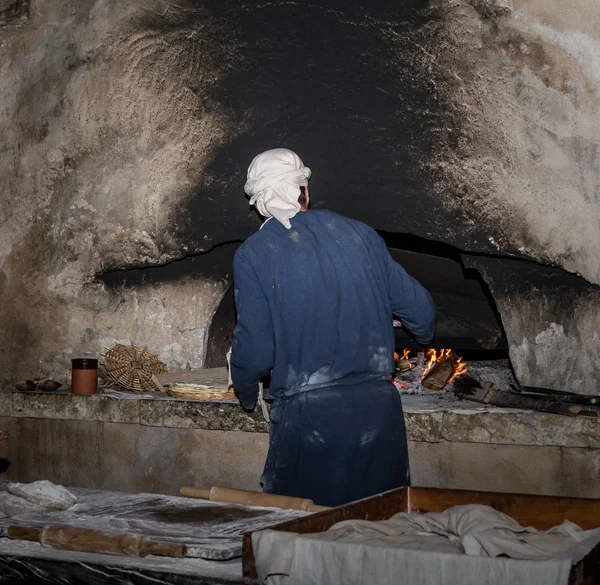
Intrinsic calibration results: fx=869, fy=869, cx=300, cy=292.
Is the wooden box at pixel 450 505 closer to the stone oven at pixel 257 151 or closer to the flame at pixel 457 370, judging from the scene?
the stone oven at pixel 257 151

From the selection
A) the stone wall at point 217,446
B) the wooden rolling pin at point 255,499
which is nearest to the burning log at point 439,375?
the stone wall at point 217,446

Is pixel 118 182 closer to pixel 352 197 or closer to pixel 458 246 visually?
pixel 352 197

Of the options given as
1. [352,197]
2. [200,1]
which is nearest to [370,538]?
[352,197]

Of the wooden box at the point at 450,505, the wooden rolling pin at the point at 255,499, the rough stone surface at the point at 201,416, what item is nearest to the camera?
the wooden box at the point at 450,505

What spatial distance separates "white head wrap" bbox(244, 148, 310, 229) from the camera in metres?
2.92

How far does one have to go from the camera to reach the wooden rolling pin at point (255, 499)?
2.04 metres

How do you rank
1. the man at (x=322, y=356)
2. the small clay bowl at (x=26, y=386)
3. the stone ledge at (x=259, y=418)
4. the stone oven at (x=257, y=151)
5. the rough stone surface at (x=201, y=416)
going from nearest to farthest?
the man at (x=322, y=356), the stone ledge at (x=259, y=418), the stone oven at (x=257, y=151), the rough stone surface at (x=201, y=416), the small clay bowl at (x=26, y=386)

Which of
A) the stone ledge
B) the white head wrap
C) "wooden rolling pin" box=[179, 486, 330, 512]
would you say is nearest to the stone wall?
the stone ledge

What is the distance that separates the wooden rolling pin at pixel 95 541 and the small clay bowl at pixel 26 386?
241 centimetres

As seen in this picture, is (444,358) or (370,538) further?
(444,358)

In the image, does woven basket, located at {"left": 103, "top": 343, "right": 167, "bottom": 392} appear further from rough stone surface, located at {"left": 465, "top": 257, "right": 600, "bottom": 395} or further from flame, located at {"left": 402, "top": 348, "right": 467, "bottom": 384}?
rough stone surface, located at {"left": 465, "top": 257, "right": 600, "bottom": 395}

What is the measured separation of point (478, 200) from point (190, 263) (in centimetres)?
150

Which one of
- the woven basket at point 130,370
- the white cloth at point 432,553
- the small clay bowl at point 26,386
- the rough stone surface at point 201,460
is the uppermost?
the woven basket at point 130,370

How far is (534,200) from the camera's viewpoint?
143 inches
